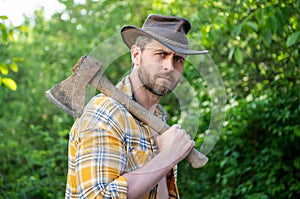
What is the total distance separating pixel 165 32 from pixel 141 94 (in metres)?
0.27

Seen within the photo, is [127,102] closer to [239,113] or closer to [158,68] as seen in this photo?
[158,68]

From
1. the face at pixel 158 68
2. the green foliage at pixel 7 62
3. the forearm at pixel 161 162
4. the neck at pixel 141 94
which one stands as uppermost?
the face at pixel 158 68

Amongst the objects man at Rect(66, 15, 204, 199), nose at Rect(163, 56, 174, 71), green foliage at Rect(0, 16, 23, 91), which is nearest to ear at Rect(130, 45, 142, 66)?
man at Rect(66, 15, 204, 199)

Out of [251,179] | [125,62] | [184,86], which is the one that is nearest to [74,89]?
[184,86]

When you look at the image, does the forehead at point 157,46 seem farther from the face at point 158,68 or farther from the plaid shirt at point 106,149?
the plaid shirt at point 106,149

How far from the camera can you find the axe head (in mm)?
2111

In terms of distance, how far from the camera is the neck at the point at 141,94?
227 centimetres

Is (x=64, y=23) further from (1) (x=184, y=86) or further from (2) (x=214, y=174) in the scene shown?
(1) (x=184, y=86)

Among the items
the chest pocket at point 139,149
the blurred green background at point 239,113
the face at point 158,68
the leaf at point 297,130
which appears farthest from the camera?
the leaf at point 297,130

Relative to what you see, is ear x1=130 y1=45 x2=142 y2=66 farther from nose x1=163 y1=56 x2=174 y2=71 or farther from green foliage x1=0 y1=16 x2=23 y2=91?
green foliage x1=0 y1=16 x2=23 y2=91

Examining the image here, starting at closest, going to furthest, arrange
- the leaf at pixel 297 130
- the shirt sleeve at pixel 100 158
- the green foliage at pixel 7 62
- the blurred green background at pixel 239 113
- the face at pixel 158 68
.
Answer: the shirt sleeve at pixel 100 158 → the face at pixel 158 68 → the green foliage at pixel 7 62 → the blurred green background at pixel 239 113 → the leaf at pixel 297 130

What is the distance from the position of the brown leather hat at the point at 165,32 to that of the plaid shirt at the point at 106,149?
294mm

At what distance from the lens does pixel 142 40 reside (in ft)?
7.49

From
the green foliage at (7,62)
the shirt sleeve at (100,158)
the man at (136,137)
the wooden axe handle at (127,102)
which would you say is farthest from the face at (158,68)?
the green foliage at (7,62)
